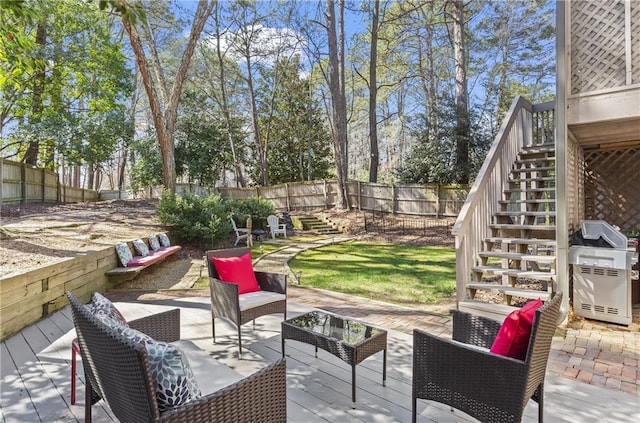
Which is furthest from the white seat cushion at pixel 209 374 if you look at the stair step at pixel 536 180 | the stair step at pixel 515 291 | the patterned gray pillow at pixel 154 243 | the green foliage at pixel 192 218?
the green foliage at pixel 192 218

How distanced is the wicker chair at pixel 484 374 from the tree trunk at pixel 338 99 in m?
13.3

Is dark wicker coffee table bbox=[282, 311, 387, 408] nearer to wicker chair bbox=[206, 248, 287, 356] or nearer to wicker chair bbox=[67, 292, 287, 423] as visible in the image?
wicker chair bbox=[206, 248, 287, 356]

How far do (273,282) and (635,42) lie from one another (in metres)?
4.74

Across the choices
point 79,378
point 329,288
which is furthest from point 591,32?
point 79,378

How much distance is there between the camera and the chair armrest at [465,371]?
1808 millimetres

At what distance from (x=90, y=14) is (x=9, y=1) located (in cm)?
1162

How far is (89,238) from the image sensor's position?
6.54 meters

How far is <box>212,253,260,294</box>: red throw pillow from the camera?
3703 millimetres

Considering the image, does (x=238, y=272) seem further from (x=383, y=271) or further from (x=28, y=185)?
(x=28, y=185)

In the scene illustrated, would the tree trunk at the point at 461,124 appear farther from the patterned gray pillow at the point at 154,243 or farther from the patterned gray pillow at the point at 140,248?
the patterned gray pillow at the point at 140,248

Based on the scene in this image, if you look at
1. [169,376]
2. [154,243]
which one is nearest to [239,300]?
[169,376]

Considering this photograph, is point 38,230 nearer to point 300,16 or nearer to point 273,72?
point 300,16

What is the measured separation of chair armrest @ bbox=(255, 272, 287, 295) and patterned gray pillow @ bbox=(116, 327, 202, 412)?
2.19 m

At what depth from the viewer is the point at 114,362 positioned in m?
1.48
